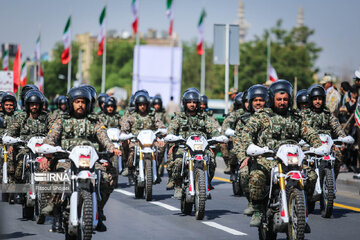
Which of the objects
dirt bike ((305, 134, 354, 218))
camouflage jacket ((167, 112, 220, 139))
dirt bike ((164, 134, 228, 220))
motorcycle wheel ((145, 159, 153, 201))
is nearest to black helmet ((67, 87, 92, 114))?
dirt bike ((164, 134, 228, 220))

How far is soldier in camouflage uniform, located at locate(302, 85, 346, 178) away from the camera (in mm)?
12680

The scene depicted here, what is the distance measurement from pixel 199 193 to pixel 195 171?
1.37 ft

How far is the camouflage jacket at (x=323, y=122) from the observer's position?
1266 centimetres

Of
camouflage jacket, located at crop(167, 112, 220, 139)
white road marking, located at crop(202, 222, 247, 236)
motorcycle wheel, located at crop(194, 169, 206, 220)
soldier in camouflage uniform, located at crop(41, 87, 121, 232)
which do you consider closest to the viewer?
soldier in camouflage uniform, located at crop(41, 87, 121, 232)

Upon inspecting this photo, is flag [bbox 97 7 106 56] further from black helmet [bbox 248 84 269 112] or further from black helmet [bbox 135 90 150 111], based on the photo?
black helmet [bbox 248 84 269 112]

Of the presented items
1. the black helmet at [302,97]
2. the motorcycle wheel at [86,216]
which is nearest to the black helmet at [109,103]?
the black helmet at [302,97]

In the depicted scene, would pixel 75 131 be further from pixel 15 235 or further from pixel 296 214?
pixel 296 214

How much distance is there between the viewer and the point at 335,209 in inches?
514

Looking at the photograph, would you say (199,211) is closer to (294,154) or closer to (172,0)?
(294,154)

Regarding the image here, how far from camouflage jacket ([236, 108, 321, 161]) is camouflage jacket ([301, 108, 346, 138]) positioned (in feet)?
12.0

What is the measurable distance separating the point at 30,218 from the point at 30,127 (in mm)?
1366

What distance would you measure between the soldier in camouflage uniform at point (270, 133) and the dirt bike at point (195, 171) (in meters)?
2.54

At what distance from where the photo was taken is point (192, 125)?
12.8 meters

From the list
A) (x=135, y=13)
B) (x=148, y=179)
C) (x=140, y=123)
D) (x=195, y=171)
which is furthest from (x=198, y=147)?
(x=135, y=13)
